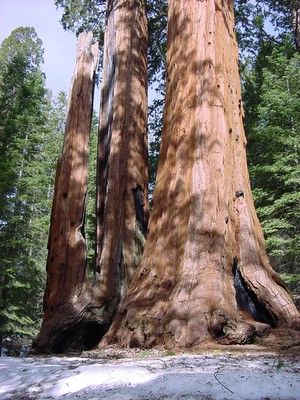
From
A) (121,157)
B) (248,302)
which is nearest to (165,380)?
(248,302)

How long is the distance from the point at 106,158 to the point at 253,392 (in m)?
5.46

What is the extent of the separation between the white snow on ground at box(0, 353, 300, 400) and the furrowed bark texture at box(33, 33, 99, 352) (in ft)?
9.13

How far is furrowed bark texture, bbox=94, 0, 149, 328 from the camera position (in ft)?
19.9

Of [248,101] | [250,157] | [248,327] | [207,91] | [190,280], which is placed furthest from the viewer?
[248,101]

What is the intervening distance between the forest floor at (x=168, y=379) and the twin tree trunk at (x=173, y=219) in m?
0.82

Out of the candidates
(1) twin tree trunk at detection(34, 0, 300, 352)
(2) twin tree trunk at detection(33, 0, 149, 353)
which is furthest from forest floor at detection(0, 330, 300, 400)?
(2) twin tree trunk at detection(33, 0, 149, 353)

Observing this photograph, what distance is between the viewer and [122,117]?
22.7 ft

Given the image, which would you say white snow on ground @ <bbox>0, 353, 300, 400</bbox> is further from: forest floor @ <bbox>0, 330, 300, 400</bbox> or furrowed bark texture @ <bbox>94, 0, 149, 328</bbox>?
furrowed bark texture @ <bbox>94, 0, 149, 328</bbox>

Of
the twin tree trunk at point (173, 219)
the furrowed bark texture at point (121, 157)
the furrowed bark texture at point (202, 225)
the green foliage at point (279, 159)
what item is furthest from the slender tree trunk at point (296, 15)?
the furrowed bark texture at point (202, 225)

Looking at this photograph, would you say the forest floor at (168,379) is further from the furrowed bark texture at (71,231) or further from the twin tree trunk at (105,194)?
the twin tree trunk at (105,194)

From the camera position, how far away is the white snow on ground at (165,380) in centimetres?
200

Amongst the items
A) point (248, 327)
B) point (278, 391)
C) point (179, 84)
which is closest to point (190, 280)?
point (248, 327)

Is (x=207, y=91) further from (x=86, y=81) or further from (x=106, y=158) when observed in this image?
(x=86, y=81)

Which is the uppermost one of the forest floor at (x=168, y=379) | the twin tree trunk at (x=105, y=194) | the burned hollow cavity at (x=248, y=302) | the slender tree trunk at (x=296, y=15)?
the slender tree trunk at (x=296, y=15)
